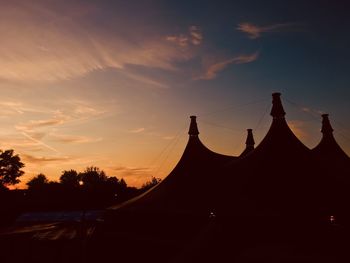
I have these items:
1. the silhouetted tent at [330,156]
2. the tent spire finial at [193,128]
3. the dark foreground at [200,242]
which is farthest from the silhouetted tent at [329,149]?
the dark foreground at [200,242]

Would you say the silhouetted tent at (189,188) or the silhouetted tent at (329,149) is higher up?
the silhouetted tent at (329,149)

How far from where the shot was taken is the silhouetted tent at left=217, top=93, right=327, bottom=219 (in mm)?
10970

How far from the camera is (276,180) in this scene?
38.9 ft

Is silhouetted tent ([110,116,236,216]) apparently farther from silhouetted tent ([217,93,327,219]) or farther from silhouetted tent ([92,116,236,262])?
silhouetted tent ([217,93,327,219])

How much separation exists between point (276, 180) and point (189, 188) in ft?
13.6

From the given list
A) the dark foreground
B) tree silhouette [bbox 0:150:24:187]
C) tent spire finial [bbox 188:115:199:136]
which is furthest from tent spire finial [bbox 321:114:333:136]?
tree silhouette [bbox 0:150:24:187]

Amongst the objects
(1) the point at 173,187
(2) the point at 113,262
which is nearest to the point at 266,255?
(2) the point at 113,262

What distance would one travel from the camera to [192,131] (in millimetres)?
18547

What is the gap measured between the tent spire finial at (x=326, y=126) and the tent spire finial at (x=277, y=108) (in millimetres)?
7242

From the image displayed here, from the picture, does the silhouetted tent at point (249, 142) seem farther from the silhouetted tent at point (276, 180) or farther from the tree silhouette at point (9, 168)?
the tree silhouette at point (9, 168)

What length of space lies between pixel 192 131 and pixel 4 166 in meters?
46.4

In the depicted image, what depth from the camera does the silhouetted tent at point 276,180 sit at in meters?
11.0

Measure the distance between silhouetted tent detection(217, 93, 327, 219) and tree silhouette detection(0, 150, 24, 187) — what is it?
50105 millimetres

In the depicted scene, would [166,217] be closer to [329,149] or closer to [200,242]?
[200,242]
